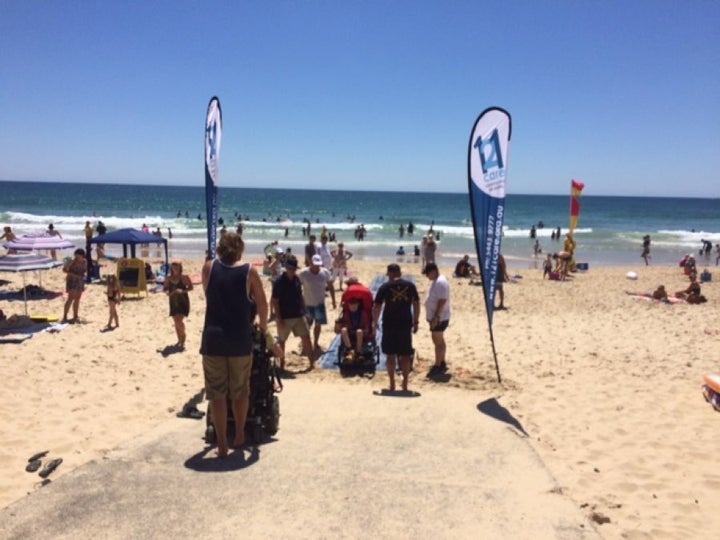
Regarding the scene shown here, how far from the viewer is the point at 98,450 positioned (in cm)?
423

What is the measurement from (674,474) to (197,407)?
13.8 feet

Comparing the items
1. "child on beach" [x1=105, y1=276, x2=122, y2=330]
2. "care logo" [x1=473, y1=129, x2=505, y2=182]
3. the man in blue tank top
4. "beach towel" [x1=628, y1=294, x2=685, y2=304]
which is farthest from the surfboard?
"child on beach" [x1=105, y1=276, x2=122, y2=330]

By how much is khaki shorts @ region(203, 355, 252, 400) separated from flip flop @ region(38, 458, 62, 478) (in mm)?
1190

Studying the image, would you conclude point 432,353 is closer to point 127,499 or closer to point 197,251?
point 127,499

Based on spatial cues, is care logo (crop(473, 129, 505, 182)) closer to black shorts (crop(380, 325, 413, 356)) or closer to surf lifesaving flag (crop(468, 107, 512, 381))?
surf lifesaving flag (crop(468, 107, 512, 381))

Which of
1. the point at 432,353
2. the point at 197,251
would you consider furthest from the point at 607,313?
the point at 197,251

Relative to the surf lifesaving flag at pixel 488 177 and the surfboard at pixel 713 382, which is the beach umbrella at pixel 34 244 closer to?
the surf lifesaving flag at pixel 488 177

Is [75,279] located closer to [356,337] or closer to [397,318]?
[356,337]

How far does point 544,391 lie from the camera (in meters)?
6.30

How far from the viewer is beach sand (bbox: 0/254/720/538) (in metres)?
3.91

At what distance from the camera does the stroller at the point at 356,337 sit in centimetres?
688

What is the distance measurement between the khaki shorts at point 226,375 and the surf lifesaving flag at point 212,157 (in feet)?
9.39

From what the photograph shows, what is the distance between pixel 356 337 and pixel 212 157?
2912mm

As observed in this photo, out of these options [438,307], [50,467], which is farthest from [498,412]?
[50,467]
